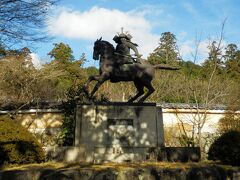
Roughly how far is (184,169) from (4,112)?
52.9 feet

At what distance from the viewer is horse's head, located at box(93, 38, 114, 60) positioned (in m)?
9.74

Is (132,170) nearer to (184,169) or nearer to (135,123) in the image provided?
(184,169)

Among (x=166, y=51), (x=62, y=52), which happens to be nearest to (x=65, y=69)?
(x=62, y=52)

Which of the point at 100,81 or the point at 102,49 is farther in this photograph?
the point at 102,49

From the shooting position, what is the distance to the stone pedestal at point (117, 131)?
8.92m

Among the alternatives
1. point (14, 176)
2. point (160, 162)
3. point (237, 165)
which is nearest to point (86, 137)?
point (160, 162)

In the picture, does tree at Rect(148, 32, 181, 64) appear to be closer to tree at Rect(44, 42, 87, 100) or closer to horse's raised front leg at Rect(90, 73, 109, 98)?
tree at Rect(44, 42, 87, 100)

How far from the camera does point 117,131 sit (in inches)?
362

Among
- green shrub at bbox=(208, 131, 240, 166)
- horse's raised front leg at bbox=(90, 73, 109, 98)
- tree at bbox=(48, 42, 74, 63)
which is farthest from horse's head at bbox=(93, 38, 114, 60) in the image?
tree at bbox=(48, 42, 74, 63)

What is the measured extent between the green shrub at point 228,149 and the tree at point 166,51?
105 ft

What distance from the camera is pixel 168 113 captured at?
886 inches

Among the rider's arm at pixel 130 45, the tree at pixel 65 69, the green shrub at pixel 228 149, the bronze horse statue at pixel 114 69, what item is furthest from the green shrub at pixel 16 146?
the tree at pixel 65 69

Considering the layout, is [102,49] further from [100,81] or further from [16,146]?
[16,146]

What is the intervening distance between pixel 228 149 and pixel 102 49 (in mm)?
4507
